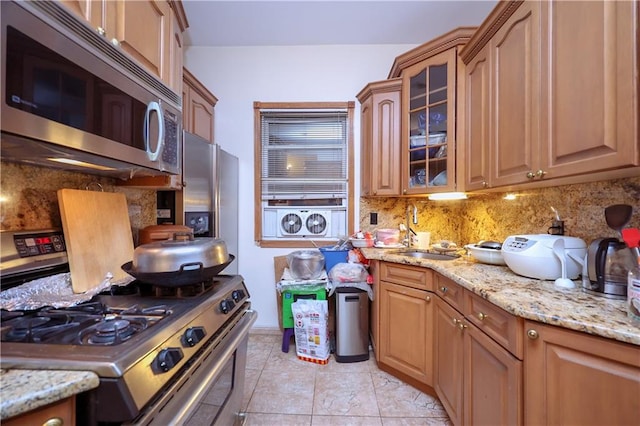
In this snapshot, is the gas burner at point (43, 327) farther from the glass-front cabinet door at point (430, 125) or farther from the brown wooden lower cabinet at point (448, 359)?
the glass-front cabinet door at point (430, 125)

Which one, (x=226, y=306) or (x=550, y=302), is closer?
(x=550, y=302)

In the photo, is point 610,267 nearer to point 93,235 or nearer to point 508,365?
point 508,365

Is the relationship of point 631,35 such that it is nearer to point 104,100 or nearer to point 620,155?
point 620,155

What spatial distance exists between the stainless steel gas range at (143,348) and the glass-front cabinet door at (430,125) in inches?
65.0

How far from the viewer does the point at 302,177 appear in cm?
268

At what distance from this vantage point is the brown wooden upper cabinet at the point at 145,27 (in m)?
0.97

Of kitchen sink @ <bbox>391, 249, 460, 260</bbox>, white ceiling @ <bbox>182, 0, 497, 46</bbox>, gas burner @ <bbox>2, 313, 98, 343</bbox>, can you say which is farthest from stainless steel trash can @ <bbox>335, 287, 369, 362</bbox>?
white ceiling @ <bbox>182, 0, 497, 46</bbox>

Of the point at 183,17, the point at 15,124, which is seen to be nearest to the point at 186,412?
the point at 15,124

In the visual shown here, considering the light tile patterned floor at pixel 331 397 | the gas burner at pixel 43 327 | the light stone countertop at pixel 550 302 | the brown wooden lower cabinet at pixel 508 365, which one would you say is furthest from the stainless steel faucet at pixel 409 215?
the gas burner at pixel 43 327

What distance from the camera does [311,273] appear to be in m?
2.20

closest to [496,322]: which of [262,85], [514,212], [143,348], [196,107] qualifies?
[514,212]

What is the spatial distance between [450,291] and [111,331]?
1.44 m

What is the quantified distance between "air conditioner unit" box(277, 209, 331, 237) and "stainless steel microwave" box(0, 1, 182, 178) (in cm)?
155

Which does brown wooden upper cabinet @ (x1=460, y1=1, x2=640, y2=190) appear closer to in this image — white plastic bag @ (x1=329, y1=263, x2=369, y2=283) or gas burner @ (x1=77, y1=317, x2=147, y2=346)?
white plastic bag @ (x1=329, y1=263, x2=369, y2=283)
